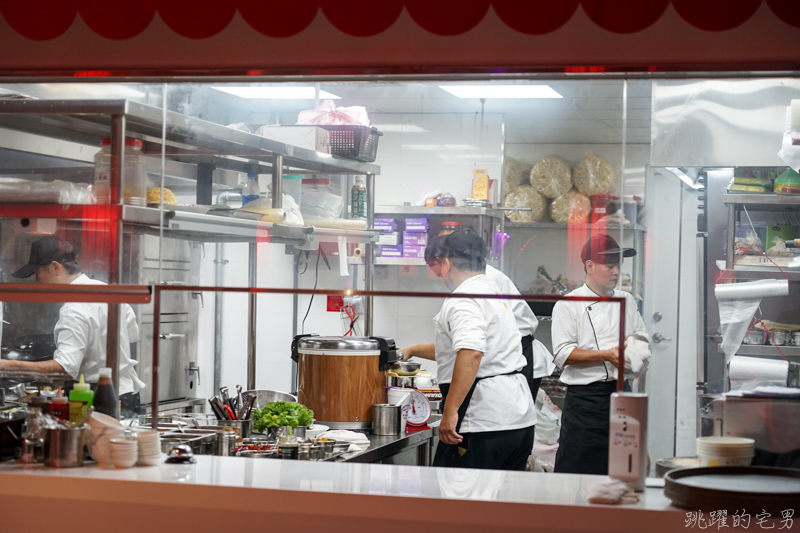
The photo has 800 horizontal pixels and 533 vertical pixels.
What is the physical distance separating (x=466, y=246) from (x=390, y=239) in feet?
0.88

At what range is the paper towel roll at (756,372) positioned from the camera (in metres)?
3.33

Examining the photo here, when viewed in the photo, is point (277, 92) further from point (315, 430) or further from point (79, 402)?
point (315, 430)

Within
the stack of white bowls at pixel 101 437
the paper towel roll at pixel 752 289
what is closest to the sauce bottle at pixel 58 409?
the stack of white bowls at pixel 101 437

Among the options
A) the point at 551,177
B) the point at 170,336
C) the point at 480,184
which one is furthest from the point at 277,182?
the point at 170,336

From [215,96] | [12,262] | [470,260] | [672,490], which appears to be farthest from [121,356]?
[672,490]

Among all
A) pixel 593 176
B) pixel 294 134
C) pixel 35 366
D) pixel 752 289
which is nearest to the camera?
pixel 593 176

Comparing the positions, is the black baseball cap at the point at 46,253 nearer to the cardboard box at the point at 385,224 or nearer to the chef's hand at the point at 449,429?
the cardboard box at the point at 385,224

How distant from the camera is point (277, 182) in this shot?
2770 millimetres

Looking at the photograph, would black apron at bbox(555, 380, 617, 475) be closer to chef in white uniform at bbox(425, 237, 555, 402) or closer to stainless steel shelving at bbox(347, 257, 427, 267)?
chef in white uniform at bbox(425, 237, 555, 402)

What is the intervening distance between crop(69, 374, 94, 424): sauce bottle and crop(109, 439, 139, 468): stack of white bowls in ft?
0.54

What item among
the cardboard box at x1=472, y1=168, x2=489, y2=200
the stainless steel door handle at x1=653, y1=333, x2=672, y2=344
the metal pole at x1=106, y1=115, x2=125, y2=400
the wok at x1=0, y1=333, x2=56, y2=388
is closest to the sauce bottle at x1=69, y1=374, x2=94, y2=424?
the metal pole at x1=106, y1=115, x2=125, y2=400

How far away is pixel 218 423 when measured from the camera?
3086 mm

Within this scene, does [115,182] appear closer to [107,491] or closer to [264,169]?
[264,169]

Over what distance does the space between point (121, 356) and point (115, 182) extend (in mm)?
586
